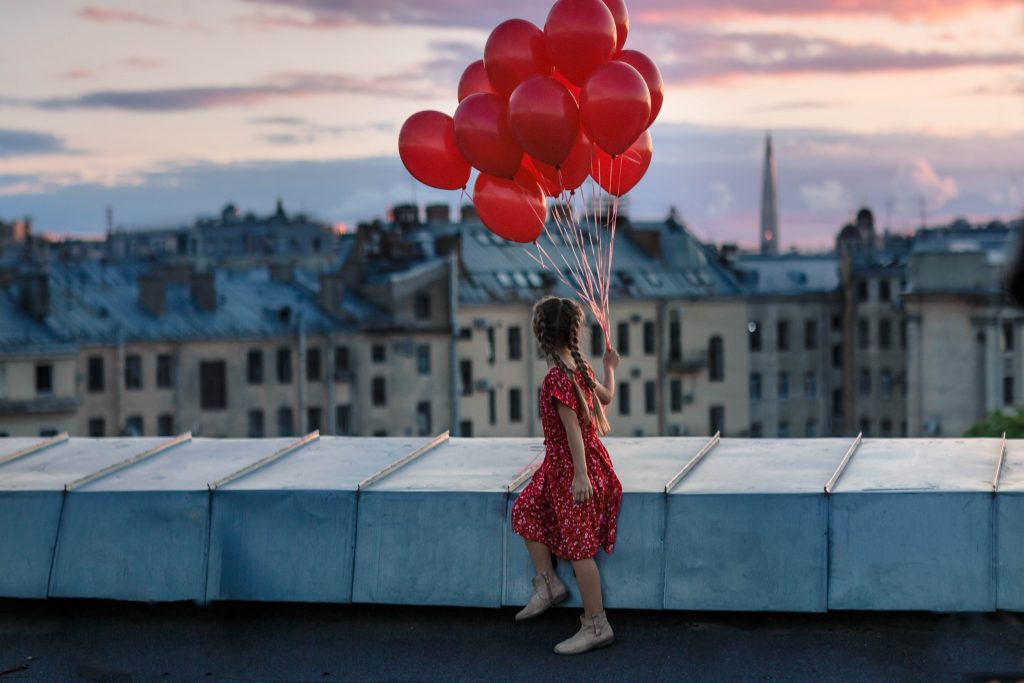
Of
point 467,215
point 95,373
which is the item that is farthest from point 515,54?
point 467,215

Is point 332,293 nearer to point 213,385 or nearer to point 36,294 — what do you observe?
point 213,385

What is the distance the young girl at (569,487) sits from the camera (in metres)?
9.12

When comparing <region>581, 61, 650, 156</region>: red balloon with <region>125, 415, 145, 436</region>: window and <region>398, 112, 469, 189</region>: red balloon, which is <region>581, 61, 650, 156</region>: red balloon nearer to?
<region>398, 112, 469, 189</region>: red balloon

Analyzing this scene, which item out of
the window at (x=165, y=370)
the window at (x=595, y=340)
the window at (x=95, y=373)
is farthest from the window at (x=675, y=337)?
the window at (x=95, y=373)

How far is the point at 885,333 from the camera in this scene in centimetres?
8006

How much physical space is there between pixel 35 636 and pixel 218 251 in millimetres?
120617

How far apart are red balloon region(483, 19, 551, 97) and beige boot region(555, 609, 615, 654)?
4249 mm

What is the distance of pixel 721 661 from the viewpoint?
29.3ft

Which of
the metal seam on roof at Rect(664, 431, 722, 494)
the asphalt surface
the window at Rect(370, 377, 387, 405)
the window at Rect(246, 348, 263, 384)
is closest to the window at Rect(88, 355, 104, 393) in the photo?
the window at Rect(246, 348, 263, 384)

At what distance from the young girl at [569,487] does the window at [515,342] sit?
5921 cm

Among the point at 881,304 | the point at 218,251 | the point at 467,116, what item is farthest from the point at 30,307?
the point at 218,251

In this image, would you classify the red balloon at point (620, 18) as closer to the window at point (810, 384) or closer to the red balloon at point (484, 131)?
the red balloon at point (484, 131)

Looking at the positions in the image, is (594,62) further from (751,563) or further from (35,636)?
(35,636)

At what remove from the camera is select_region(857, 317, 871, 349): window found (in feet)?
265
